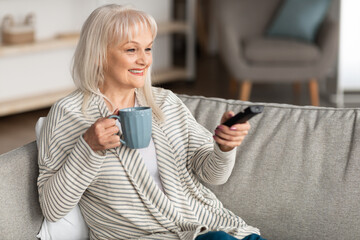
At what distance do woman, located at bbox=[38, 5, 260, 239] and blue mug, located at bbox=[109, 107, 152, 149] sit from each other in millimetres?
112

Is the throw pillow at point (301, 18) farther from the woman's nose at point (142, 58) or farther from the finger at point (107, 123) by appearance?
the finger at point (107, 123)

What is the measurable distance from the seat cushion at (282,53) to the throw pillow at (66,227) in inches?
117

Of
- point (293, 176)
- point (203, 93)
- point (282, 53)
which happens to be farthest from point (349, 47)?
point (293, 176)

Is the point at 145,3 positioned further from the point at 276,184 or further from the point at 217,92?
the point at 276,184

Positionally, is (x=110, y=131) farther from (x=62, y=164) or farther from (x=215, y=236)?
(x=215, y=236)

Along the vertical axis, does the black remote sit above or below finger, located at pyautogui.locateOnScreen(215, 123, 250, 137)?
above

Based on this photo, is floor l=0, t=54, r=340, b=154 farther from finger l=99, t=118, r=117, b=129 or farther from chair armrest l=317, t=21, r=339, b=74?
finger l=99, t=118, r=117, b=129

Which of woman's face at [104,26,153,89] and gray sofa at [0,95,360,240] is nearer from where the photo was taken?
woman's face at [104,26,153,89]

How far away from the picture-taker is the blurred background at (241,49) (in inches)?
169

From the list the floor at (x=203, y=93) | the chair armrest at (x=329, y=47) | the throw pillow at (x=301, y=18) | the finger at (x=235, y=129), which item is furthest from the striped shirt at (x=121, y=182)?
the throw pillow at (x=301, y=18)

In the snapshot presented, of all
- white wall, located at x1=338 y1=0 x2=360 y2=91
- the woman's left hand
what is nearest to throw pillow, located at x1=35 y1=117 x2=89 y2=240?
the woman's left hand

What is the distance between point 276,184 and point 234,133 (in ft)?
1.34

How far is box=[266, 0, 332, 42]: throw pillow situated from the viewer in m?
4.58

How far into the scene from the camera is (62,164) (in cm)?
150
